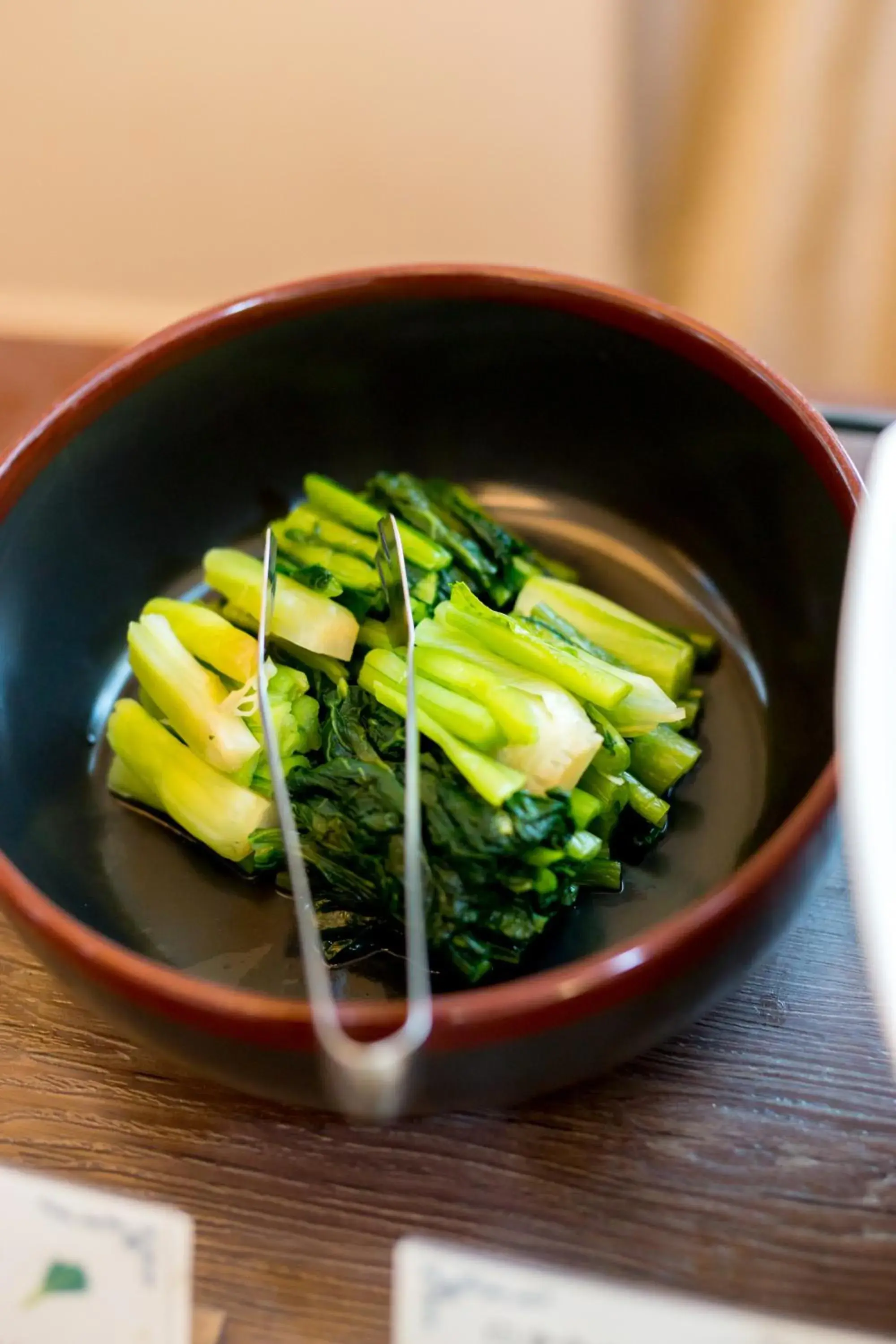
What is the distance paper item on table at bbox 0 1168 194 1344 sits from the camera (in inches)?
28.0

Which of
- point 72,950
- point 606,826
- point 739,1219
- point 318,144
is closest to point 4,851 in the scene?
point 72,950

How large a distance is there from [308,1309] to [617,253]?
1.89 meters

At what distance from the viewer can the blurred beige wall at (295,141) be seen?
1831mm

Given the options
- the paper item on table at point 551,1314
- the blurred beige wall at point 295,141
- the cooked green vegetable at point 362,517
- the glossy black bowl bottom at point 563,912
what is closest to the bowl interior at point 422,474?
the glossy black bowl bottom at point 563,912

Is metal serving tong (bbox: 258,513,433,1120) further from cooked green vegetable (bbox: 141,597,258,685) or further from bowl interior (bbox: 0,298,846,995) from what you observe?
bowl interior (bbox: 0,298,846,995)

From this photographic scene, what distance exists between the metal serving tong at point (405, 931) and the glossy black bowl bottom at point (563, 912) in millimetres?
34

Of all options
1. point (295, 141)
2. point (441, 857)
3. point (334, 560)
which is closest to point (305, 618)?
point (334, 560)

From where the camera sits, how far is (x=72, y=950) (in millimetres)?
715

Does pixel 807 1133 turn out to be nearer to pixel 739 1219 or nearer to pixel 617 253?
pixel 739 1219

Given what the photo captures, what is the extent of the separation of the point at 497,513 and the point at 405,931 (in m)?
0.57

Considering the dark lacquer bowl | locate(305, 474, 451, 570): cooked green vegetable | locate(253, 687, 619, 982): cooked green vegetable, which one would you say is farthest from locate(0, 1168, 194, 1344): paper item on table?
locate(305, 474, 451, 570): cooked green vegetable

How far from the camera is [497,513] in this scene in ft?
4.13

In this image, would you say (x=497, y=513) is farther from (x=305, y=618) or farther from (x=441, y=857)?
(x=441, y=857)

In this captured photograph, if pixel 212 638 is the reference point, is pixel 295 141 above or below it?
above
